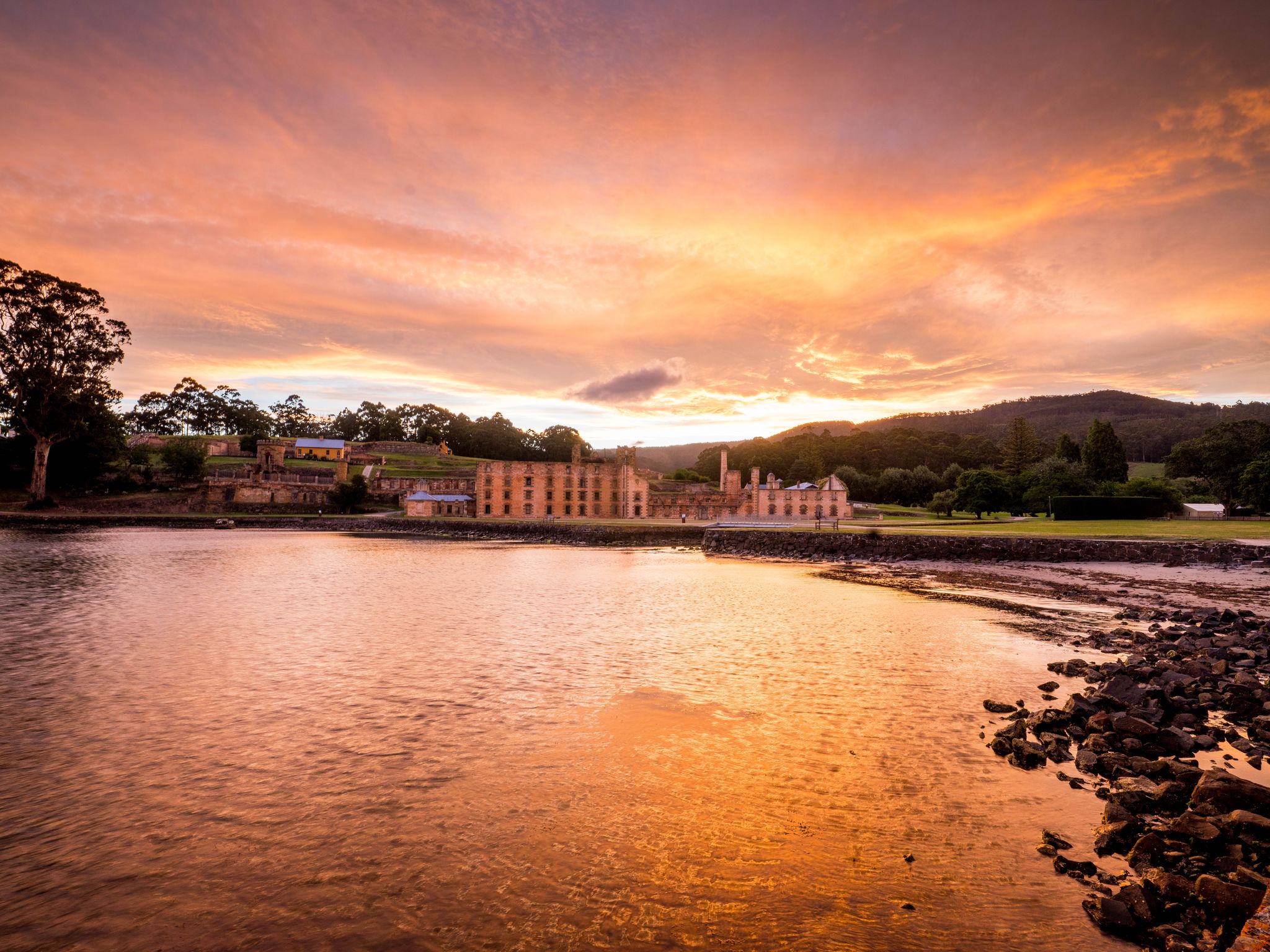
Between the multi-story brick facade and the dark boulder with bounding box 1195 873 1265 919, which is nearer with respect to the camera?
the dark boulder with bounding box 1195 873 1265 919

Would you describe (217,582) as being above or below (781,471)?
below

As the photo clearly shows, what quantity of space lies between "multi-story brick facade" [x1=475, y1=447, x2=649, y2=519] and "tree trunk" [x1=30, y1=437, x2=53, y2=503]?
1993 inches

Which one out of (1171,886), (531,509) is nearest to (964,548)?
(1171,886)

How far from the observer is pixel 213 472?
356ft

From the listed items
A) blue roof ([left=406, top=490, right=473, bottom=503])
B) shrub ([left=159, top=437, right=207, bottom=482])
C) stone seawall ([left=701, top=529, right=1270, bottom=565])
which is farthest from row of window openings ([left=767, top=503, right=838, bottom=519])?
shrub ([left=159, top=437, right=207, bottom=482])

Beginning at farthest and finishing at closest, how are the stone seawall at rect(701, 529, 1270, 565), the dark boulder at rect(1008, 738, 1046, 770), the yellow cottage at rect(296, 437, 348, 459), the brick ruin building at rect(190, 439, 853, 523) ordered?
the yellow cottage at rect(296, 437, 348, 459) → the brick ruin building at rect(190, 439, 853, 523) → the stone seawall at rect(701, 529, 1270, 565) → the dark boulder at rect(1008, 738, 1046, 770)

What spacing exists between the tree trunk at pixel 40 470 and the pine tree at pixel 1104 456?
13883cm

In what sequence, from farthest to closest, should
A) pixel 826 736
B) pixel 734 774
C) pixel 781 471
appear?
pixel 781 471 → pixel 826 736 → pixel 734 774

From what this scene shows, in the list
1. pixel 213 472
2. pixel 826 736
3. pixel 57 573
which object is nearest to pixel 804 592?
pixel 826 736

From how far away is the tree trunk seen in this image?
74250 mm

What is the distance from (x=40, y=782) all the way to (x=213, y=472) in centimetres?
11839

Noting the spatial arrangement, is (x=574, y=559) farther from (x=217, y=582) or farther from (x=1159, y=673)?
(x=1159, y=673)

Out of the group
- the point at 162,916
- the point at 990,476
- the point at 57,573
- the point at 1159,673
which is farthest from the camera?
the point at 990,476

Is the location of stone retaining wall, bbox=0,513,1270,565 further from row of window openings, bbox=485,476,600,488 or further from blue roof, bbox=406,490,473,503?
row of window openings, bbox=485,476,600,488
